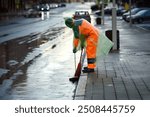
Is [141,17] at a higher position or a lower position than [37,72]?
lower

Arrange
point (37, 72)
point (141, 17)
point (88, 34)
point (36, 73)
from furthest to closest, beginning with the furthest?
point (141, 17)
point (37, 72)
point (36, 73)
point (88, 34)

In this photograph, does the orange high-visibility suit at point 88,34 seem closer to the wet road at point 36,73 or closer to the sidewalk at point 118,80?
the sidewalk at point 118,80

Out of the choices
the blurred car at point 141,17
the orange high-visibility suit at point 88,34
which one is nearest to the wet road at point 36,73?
the orange high-visibility suit at point 88,34

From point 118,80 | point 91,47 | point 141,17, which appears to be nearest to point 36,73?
point 91,47

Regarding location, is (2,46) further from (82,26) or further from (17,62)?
(82,26)

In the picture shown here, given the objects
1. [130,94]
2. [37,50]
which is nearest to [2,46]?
[37,50]

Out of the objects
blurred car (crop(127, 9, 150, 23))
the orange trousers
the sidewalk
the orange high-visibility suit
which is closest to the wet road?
the sidewalk

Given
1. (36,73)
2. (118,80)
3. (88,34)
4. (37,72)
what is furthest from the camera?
(37,72)

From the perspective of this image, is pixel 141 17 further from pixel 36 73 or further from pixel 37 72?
pixel 36 73

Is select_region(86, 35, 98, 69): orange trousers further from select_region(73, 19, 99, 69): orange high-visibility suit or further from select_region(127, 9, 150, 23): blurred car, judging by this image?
select_region(127, 9, 150, 23): blurred car

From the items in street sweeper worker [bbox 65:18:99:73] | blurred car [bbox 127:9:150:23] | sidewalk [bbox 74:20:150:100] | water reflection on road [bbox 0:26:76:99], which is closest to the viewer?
sidewalk [bbox 74:20:150:100]

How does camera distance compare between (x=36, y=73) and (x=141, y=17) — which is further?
(x=141, y=17)

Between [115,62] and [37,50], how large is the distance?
7.00 metres

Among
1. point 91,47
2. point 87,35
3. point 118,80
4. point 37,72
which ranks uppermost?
point 87,35
